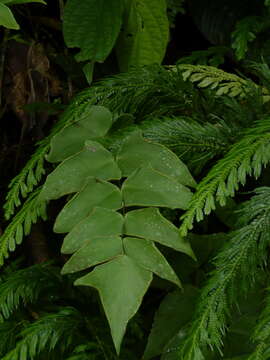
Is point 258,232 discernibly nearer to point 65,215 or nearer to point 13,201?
point 65,215

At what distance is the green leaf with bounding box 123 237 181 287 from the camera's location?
33.9 inches

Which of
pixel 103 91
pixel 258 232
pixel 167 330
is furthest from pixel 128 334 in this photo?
pixel 103 91

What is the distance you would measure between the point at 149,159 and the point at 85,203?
0.14 metres

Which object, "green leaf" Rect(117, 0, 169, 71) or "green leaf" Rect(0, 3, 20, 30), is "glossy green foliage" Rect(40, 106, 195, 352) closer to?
"green leaf" Rect(0, 3, 20, 30)

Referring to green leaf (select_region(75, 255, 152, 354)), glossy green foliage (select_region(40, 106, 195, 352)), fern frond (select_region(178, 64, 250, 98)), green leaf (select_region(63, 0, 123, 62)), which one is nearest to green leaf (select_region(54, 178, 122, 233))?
glossy green foliage (select_region(40, 106, 195, 352))

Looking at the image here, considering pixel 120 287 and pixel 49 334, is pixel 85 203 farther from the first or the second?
pixel 49 334

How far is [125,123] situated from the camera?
1.23 metres

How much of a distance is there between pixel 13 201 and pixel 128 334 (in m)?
0.34

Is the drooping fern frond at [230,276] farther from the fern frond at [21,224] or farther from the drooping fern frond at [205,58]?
the drooping fern frond at [205,58]

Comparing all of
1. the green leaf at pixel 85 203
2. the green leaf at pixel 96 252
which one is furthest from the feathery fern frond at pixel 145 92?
the green leaf at pixel 96 252

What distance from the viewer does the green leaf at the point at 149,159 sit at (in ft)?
3.26

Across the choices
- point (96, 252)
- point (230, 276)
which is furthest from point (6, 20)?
point (230, 276)

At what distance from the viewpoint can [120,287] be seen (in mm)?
825

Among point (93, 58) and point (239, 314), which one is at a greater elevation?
point (93, 58)
